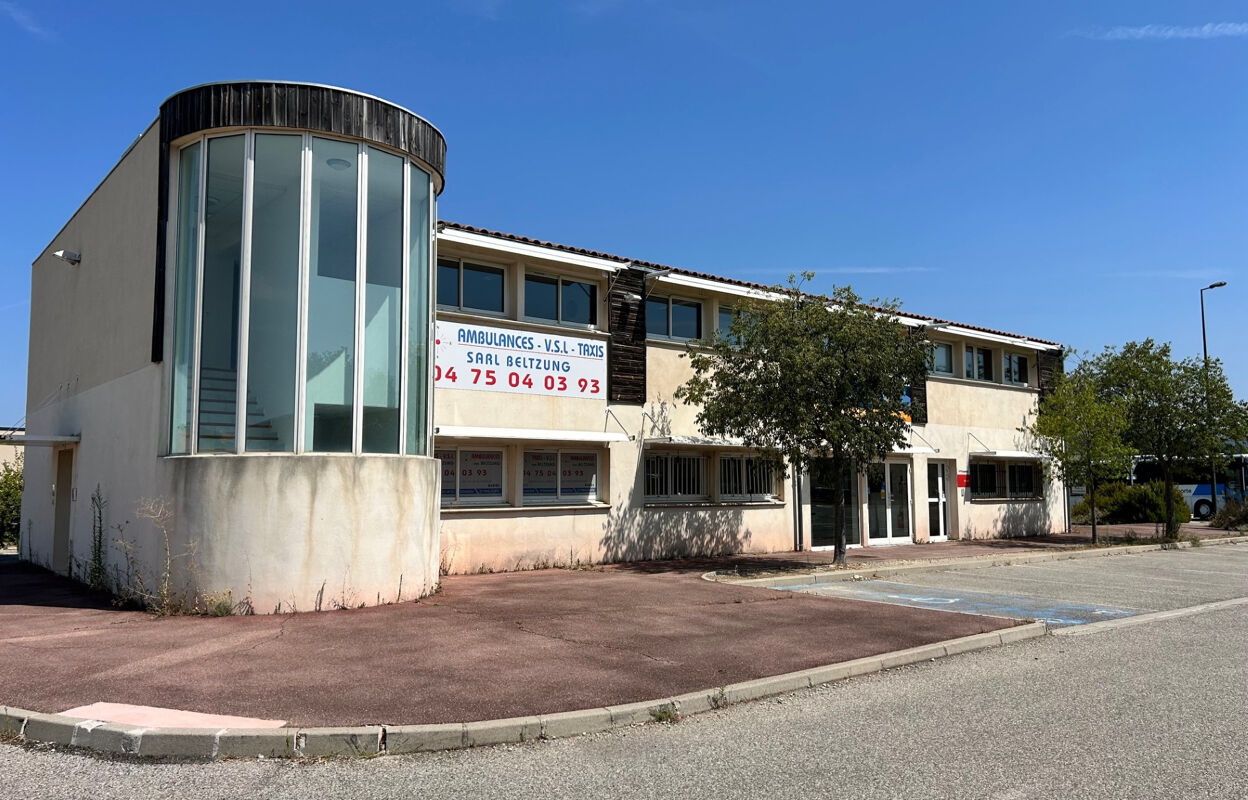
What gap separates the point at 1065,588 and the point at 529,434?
30.4ft

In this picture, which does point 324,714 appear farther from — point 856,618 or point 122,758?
point 856,618

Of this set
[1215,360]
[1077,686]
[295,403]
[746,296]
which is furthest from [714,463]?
[1215,360]

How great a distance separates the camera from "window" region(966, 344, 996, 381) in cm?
2565

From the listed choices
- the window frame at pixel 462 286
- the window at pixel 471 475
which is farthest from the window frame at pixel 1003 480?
the window frame at pixel 462 286

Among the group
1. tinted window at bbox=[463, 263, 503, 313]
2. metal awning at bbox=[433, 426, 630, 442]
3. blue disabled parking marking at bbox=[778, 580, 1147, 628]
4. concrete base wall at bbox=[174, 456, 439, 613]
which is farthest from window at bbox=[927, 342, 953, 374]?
concrete base wall at bbox=[174, 456, 439, 613]

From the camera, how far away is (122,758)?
544 centimetres

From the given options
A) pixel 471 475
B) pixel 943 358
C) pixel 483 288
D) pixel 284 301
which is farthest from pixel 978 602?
pixel 943 358

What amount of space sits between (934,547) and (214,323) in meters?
17.5

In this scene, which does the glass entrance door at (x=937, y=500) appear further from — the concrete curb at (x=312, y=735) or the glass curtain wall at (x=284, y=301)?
the concrete curb at (x=312, y=735)

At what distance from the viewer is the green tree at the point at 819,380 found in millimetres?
14953

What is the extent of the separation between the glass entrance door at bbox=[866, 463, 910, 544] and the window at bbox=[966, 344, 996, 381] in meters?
4.49

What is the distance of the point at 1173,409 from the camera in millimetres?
23875

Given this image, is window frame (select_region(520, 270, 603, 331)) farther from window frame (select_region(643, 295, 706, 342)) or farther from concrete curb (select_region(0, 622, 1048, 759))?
concrete curb (select_region(0, 622, 1048, 759))

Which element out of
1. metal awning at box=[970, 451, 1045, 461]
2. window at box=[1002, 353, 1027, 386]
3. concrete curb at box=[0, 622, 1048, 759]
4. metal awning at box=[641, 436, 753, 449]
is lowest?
concrete curb at box=[0, 622, 1048, 759]
